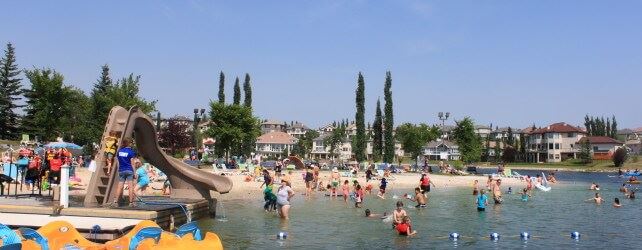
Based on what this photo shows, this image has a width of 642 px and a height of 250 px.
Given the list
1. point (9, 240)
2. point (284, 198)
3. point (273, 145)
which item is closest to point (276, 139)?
point (273, 145)

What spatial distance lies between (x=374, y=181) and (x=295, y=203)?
21.0 meters

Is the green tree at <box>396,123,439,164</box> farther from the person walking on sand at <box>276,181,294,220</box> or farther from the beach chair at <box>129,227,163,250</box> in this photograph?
the beach chair at <box>129,227,163,250</box>

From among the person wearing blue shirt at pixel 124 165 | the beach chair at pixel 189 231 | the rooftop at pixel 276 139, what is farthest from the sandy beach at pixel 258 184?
the rooftop at pixel 276 139

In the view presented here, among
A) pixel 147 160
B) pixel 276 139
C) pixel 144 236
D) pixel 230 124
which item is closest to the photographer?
pixel 144 236

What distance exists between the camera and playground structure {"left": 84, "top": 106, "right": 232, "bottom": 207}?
1633cm

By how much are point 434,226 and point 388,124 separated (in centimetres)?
6312

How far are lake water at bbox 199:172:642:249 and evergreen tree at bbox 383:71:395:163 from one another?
51162 mm

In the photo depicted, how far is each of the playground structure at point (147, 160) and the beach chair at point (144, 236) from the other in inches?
233

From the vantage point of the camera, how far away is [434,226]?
21.5m

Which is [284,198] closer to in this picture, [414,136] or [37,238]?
[37,238]

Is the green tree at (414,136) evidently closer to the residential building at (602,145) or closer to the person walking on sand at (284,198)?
the residential building at (602,145)

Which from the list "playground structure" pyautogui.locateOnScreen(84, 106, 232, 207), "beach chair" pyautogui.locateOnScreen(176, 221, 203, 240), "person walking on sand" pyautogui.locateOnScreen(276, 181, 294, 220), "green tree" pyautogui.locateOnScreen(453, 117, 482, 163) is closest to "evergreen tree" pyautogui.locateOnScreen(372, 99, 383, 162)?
"green tree" pyautogui.locateOnScreen(453, 117, 482, 163)

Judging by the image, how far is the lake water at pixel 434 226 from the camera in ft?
55.0

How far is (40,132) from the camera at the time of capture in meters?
58.9
